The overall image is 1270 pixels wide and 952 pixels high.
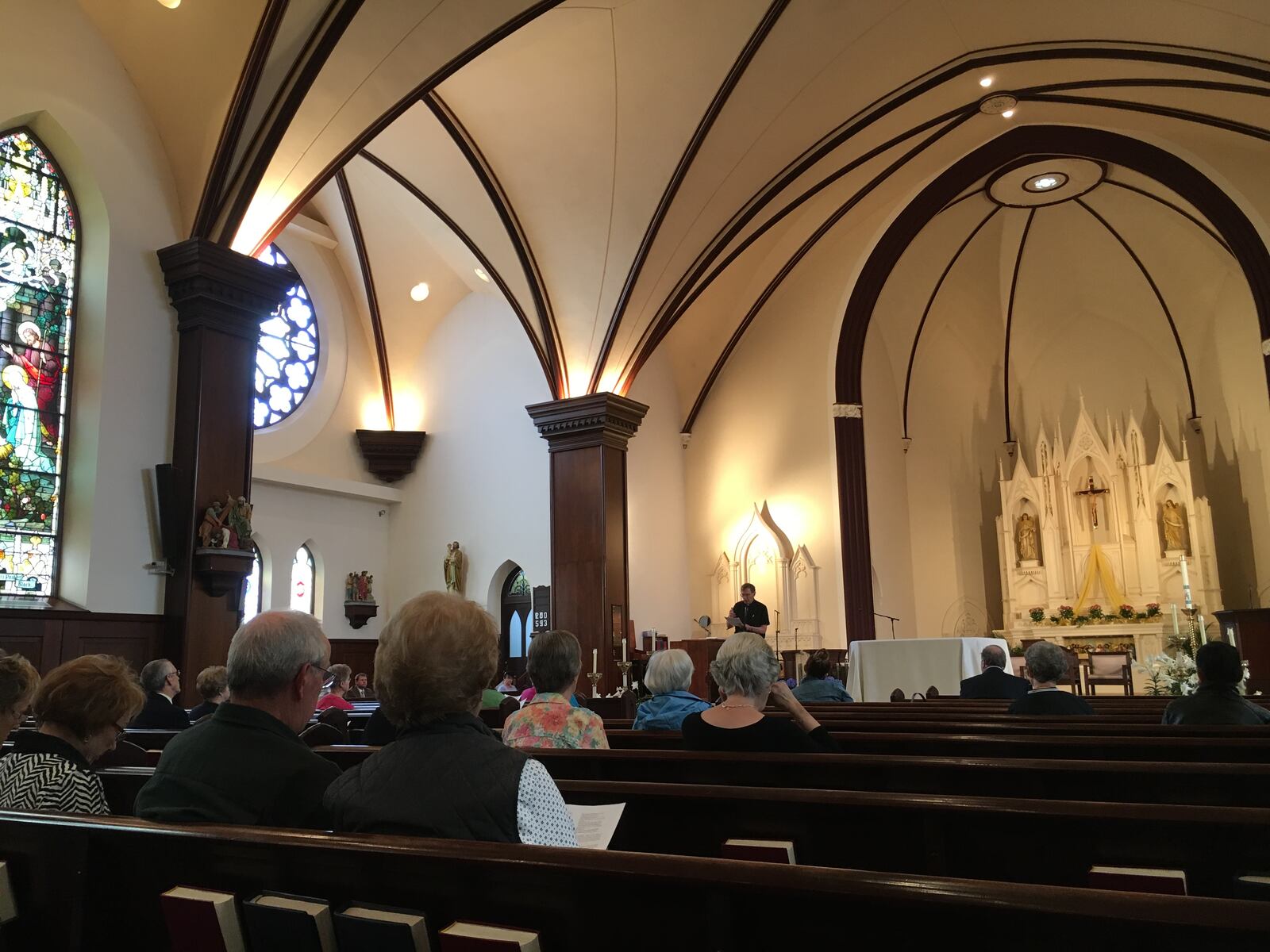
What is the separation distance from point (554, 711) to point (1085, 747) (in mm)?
1841

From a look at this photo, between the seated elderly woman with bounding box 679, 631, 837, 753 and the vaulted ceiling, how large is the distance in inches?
292

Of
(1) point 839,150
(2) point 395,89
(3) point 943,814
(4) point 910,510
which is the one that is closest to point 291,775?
(3) point 943,814

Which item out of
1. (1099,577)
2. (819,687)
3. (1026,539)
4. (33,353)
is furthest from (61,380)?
(1099,577)

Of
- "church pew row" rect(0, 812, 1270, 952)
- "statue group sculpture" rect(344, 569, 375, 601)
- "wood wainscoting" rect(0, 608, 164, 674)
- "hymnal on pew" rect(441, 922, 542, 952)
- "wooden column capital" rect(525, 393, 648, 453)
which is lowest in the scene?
"hymnal on pew" rect(441, 922, 542, 952)

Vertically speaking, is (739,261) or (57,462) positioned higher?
(739,261)

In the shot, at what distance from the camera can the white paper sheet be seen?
2365 millimetres

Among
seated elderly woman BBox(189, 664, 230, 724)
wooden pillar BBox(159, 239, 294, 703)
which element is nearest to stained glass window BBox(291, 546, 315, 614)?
wooden pillar BBox(159, 239, 294, 703)

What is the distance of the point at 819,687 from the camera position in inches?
269

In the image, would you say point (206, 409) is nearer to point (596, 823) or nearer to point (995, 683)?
point (995, 683)

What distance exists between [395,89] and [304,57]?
1059mm

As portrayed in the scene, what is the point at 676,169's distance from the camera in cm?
1254

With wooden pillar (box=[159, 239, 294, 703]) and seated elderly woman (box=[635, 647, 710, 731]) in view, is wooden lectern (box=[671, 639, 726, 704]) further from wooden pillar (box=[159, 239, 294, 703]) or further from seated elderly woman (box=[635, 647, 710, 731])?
seated elderly woman (box=[635, 647, 710, 731])

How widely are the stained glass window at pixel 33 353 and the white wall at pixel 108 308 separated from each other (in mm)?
131

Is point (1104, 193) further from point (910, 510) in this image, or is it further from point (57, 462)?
point (57, 462)
